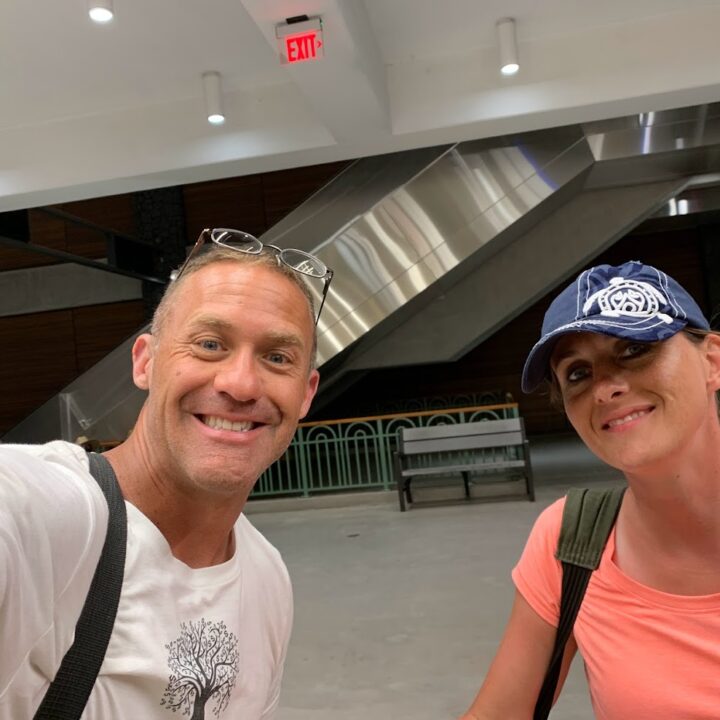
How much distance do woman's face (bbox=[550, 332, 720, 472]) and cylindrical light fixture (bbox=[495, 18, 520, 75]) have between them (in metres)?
4.73

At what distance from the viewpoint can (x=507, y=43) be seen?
5.13 m

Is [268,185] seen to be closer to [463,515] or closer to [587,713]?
[463,515]

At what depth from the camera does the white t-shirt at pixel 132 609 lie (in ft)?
2.68

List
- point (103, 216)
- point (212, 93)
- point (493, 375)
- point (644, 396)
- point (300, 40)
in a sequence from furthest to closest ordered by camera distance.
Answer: point (493, 375), point (103, 216), point (212, 93), point (300, 40), point (644, 396)

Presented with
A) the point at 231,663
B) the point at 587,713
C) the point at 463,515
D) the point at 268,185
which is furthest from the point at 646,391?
the point at 268,185

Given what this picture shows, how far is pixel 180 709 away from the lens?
42.8 inches

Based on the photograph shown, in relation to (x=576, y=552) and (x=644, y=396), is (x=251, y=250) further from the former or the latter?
(x=576, y=552)

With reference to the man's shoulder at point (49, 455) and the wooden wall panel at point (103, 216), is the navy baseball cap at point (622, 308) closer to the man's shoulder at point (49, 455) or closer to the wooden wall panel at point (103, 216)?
the man's shoulder at point (49, 455)

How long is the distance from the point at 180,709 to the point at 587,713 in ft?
7.77

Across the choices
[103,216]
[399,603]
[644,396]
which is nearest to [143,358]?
[644,396]

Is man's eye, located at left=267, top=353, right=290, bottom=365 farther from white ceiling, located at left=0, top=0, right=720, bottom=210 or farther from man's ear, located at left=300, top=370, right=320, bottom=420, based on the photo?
white ceiling, located at left=0, top=0, right=720, bottom=210

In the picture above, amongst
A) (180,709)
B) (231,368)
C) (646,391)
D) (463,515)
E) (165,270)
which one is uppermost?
(165,270)

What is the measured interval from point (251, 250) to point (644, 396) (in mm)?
938

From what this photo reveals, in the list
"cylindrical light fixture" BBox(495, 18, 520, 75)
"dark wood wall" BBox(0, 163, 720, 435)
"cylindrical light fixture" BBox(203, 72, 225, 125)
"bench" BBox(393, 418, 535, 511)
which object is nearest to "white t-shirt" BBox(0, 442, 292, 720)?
"cylindrical light fixture" BBox(495, 18, 520, 75)
